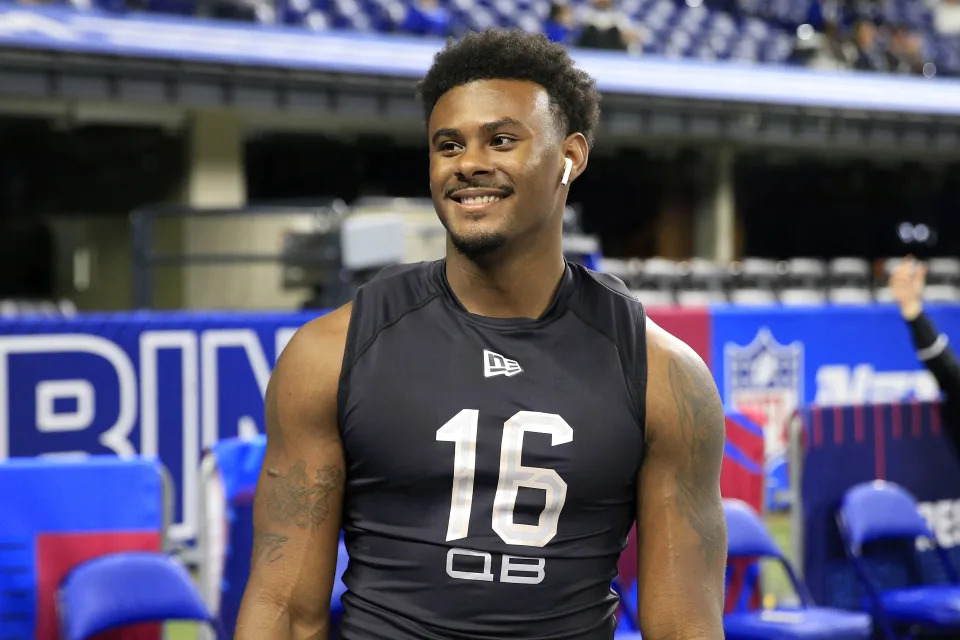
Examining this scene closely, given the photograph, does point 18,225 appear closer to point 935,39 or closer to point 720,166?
point 720,166

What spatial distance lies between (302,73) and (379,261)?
4803 millimetres

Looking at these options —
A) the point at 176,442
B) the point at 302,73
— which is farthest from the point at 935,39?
the point at 176,442

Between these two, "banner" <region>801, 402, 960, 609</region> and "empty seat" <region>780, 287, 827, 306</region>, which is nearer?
"banner" <region>801, 402, 960, 609</region>

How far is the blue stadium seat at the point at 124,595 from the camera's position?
3.66 metres

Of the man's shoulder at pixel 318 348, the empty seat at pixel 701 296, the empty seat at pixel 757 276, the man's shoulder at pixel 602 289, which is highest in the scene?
the empty seat at pixel 757 276

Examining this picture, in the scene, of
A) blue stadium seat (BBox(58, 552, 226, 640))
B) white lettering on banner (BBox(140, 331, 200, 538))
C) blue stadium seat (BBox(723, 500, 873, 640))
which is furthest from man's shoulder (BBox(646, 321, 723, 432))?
white lettering on banner (BBox(140, 331, 200, 538))

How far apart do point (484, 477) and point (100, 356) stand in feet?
13.7

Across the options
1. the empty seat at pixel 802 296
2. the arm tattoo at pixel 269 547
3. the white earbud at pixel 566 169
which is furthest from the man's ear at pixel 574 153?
the empty seat at pixel 802 296

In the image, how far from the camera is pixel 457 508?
2.12 metres

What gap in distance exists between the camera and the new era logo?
85.4 inches

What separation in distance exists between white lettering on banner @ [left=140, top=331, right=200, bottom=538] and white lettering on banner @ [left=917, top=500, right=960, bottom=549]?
3369mm

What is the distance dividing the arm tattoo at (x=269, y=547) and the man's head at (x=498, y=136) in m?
0.56

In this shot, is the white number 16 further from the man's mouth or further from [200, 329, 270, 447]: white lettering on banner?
[200, 329, 270, 447]: white lettering on banner

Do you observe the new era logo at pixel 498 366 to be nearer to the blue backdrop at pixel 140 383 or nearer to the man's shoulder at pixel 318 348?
the man's shoulder at pixel 318 348
